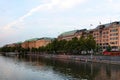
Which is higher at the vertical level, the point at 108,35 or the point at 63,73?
the point at 108,35

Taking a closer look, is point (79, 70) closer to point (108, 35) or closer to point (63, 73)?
point (63, 73)

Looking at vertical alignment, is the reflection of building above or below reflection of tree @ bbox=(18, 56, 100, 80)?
above

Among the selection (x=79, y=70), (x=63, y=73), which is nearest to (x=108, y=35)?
(x=79, y=70)

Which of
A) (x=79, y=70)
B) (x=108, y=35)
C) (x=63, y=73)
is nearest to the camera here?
(x=63, y=73)

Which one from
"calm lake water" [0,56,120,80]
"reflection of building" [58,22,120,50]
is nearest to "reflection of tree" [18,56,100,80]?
"calm lake water" [0,56,120,80]

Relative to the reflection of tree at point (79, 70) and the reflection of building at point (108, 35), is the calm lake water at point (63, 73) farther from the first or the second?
the reflection of building at point (108, 35)

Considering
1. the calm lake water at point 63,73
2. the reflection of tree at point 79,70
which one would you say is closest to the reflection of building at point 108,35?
the reflection of tree at point 79,70

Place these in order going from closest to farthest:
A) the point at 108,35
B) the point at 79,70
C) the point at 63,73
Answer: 1. the point at 63,73
2. the point at 79,70
3. the point at 108,35

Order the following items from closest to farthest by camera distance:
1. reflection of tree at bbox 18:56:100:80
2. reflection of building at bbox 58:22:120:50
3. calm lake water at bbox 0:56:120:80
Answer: calm lake water at bbox 0:56:120:80 < reflection of tree at bbox 18:56:100:80 < reflection of building at bbox 58:22:120:50

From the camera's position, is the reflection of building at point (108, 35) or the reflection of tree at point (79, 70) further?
the reflection of building at point (108, 35)

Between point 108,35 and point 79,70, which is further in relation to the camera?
point 108,35

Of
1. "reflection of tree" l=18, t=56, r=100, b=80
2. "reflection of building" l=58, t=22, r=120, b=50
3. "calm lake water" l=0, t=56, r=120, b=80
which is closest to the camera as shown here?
"calm lake water" l=0, t=56, r=120, b=80

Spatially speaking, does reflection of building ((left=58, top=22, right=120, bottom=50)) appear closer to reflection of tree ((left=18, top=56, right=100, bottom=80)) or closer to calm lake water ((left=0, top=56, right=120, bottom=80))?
reflection of tree ((left=18, top=56, right=100, bottom=80))

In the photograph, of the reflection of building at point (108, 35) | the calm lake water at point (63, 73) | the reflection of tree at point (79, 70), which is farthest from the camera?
the reflection of building at point (108, 35)
